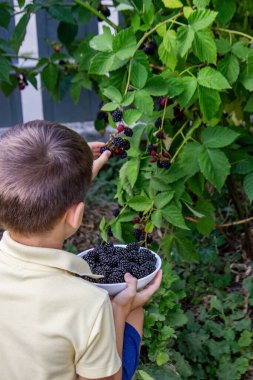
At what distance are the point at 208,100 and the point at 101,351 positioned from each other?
3.23 feet

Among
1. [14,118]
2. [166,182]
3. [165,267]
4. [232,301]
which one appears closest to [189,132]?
[166,182]

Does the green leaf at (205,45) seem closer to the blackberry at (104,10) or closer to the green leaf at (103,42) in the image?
the green leaf at (103,42)

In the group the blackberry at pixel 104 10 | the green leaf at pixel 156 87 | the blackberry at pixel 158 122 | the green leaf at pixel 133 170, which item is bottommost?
the green leaf at pixel 133 170

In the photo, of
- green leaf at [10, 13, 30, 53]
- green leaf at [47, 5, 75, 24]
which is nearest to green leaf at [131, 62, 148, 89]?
green leaf at [10, 13, 30, 53]

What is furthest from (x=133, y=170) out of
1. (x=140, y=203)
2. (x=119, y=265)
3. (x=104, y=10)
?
(x=104, y=10)

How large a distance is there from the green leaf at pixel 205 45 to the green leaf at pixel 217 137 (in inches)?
12.4

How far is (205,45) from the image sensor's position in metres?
2.13

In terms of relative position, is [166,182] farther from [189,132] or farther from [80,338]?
[80,338]

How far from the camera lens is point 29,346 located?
59.4 inches

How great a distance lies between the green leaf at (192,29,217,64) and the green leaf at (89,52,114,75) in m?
0.26

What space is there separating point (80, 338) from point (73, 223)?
0.25 m

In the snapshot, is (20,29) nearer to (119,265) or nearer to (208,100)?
(208,100)

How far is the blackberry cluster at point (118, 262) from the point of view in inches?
71.4

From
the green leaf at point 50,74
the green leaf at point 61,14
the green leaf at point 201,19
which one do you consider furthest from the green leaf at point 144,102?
the green leaf at point 50,74
